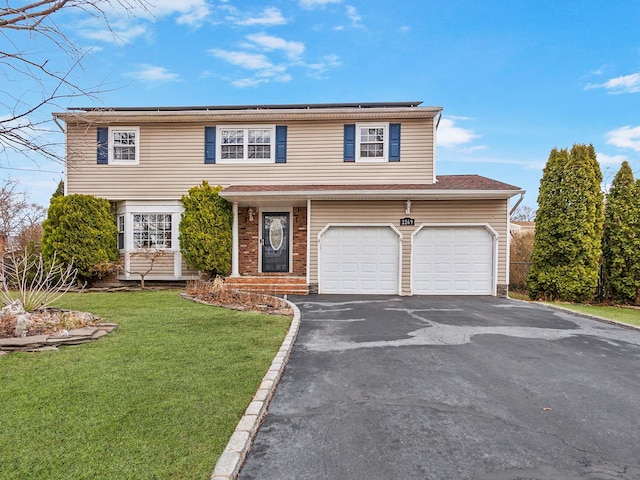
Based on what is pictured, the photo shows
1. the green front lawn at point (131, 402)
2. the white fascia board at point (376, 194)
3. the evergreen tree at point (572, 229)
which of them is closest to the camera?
the green front lawn at point (131, 402)

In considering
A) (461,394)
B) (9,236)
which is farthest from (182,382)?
(9,236)

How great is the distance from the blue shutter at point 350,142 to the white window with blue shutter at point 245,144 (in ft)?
6.94

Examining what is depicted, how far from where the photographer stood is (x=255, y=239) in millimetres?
12305

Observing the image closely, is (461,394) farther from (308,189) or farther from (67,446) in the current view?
(308,189)

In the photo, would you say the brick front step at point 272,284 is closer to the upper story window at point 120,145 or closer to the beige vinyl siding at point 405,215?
the beige vinyl siding at point 405,215

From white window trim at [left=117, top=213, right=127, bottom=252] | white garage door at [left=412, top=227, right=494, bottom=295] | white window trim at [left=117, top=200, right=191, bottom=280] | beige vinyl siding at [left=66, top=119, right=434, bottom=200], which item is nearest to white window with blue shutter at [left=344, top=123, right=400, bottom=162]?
beige vinyl siding at [left=66, top=119, right=434, bottom=200]

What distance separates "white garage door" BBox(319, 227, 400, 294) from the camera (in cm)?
1123

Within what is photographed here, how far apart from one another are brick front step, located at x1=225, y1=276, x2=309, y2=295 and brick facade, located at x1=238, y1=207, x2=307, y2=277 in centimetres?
95

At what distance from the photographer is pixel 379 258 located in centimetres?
1126

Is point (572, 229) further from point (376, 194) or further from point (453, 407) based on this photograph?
point (453, 407)

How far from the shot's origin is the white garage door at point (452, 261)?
36.2ft

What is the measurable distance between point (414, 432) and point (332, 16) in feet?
42.8

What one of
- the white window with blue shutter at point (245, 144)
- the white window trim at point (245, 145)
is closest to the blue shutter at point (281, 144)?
the white window with blue shutter at point (245, 144)

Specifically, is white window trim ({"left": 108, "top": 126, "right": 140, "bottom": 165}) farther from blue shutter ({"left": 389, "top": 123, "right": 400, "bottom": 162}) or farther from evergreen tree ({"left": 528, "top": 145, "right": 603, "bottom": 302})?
evergreen tree ({"left": 528, "top": 145, "right": 603, "bottom": 302})
